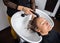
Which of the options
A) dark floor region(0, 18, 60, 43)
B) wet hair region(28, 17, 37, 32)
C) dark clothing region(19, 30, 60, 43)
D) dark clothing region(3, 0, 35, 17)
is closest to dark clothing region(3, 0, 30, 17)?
dark clothing region(3, 0, 35, 17)

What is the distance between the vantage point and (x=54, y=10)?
8.07ft

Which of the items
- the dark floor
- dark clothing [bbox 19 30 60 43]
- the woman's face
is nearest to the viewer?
the woman's face

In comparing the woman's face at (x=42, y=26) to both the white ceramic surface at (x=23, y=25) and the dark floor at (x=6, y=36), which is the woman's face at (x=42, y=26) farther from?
the dark floor at (x=6, y=36)

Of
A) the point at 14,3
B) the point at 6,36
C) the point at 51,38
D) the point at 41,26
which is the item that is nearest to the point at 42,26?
the point at 41,26

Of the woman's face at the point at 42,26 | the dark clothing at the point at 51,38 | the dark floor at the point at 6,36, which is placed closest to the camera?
the woman's face at the point at 42,26

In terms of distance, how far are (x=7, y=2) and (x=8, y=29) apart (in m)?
1.12

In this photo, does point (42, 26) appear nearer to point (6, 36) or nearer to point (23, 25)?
point (23, 25)

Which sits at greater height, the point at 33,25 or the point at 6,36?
the point at 33,25

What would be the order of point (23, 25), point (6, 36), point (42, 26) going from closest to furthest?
point (42, 26)
point (23, 25)
point (6, 36)

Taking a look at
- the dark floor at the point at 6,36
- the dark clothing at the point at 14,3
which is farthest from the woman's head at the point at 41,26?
the dark floor at the point at 6,36

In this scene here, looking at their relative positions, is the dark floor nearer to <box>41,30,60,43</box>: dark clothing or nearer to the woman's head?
<box>41,30,60,43</box>: dark clothing

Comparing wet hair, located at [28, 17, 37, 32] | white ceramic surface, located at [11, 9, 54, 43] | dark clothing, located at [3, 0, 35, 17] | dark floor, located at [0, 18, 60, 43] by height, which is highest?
dark clothing, located at [3, 0, 35, 17]

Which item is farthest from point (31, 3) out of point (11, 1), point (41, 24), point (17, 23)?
point (41, 24)

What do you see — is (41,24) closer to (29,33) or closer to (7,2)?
(29,33)
